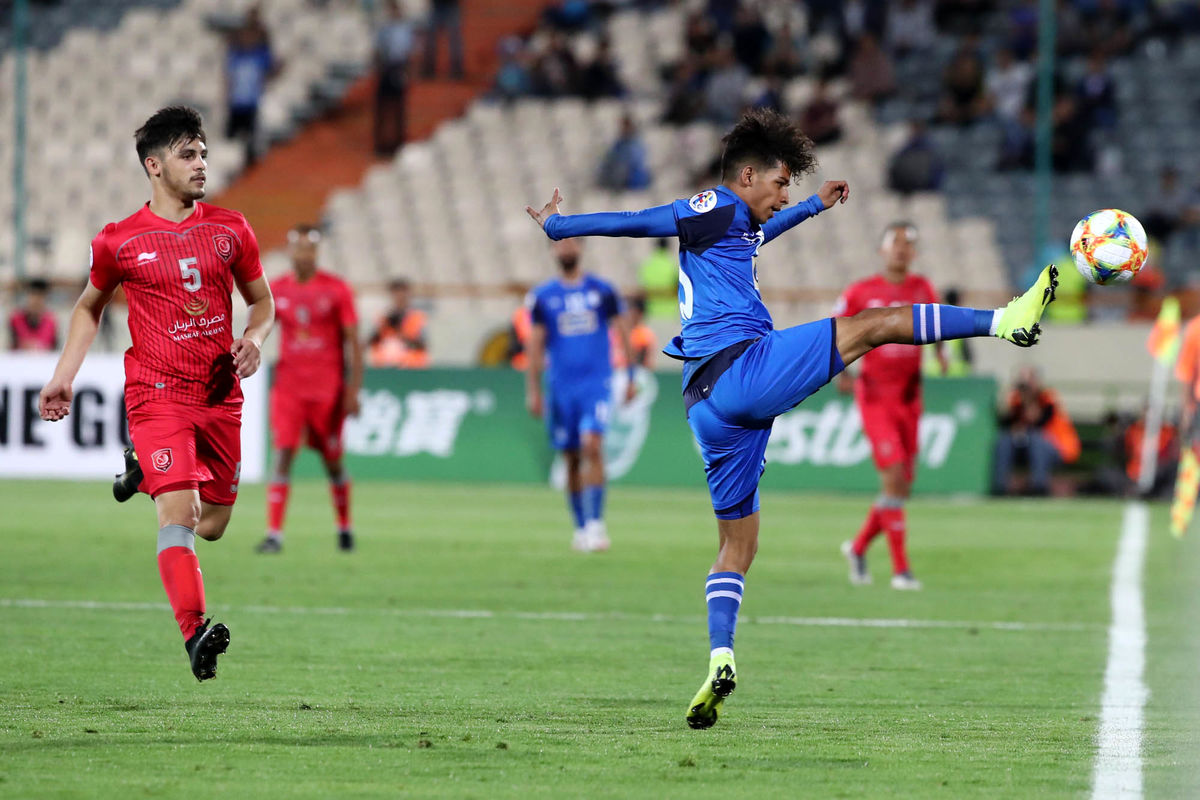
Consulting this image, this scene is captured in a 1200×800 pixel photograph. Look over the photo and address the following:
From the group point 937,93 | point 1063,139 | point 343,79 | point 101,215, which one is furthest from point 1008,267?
point 101,215

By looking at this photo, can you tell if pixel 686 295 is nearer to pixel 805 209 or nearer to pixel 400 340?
pixel 805 209

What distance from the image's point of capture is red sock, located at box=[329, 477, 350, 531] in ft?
43.9

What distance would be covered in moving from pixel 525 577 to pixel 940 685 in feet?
15.6

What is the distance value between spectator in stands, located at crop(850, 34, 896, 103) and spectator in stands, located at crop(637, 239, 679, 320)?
4905 millimetres

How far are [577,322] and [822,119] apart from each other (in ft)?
43.0

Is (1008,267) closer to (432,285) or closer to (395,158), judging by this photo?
(432,285)

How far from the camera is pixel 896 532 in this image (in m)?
11.7

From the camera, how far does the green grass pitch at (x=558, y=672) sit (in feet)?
17.9

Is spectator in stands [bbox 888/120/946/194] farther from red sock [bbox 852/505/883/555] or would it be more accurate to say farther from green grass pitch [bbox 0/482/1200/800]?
red sock [bbox 852/505/883/555]

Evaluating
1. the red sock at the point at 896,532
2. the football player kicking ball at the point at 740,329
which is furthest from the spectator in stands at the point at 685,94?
the football player kicking ball at the point at 740,329

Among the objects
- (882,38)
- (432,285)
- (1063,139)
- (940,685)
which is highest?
(882,38)

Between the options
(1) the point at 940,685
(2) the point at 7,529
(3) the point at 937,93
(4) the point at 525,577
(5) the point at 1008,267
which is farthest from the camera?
(3) the point at 937,93

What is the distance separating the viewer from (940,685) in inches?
296

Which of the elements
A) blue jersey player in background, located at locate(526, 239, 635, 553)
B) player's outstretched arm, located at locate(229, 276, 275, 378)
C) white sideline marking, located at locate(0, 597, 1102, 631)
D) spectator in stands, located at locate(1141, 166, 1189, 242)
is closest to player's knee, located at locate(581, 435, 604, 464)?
blue jersey player in background, located at locate(526, 239, 635, 553)
